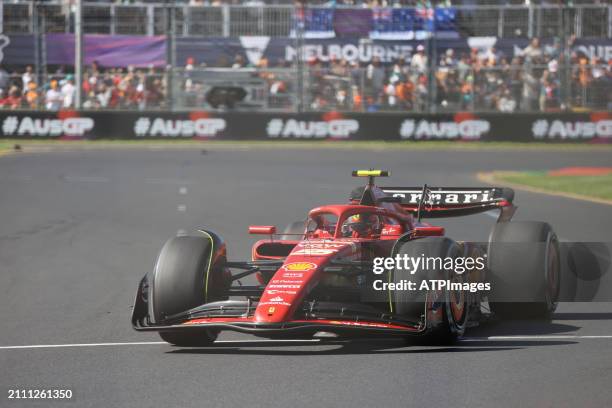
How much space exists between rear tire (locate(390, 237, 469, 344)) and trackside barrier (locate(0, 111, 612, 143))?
25.8 m

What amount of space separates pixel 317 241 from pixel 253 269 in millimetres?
529

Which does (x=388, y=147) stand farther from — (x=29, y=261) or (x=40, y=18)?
(x=29, y=261)

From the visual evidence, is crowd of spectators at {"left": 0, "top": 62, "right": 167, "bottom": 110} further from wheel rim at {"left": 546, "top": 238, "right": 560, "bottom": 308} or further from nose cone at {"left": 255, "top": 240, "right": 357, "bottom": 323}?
nose cone at {"left": 255, "top": 240, "right": 357, "bottom": 323}

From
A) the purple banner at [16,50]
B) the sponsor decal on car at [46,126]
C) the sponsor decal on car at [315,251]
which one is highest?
the purple banner at [16,50]

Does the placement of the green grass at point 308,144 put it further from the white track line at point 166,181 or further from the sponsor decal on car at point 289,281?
the sponsor decal on car at point 289,281

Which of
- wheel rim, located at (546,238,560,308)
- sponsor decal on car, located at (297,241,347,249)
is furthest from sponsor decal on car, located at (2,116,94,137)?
sponsor decal on car, located at (297,241,347,249)

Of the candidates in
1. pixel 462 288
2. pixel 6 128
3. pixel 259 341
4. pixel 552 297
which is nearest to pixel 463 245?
pixel 462 288

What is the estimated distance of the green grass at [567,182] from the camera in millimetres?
22344

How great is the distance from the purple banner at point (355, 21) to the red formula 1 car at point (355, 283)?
78.5 ft

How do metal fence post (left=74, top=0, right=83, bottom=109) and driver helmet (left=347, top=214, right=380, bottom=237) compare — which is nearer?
driver helmet (left=347, top=214, right=380, bottom=237)

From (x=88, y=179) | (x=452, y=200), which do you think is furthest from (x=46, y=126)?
(x=452, y=200)

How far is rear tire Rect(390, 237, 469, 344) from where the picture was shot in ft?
25.6

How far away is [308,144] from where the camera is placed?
114 feet

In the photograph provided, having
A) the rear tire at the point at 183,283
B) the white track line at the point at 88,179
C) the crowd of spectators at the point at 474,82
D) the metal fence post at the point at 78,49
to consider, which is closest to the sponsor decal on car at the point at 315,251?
the rear tire at the point at 183,283
